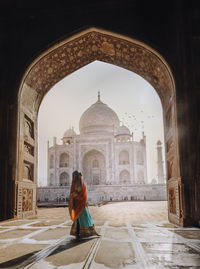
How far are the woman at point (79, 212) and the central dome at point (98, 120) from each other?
2753 cm

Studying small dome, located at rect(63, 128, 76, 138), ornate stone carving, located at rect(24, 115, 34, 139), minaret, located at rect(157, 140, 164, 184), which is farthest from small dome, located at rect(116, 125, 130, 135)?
ornate stone carving, located at rect(24, 115, 34, 139)

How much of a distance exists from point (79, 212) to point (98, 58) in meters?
6.08

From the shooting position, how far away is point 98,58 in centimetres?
899

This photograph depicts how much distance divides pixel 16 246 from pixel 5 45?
18.6ft

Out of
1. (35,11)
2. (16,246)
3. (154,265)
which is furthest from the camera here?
(35,11)

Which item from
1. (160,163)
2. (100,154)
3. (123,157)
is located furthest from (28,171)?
(160,163)

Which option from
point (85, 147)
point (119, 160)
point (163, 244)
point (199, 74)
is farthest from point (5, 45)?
point (119, 160)

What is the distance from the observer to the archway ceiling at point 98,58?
7270mm

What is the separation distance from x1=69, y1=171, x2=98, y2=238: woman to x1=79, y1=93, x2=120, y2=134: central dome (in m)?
27.5

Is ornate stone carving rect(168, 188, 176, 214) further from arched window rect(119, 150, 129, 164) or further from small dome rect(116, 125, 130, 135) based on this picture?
small dome rect(116, 125, 130, 135)

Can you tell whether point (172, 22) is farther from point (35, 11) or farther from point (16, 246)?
point (16, 246)

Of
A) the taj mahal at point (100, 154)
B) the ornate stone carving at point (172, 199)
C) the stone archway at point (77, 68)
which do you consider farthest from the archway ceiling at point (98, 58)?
the taj mahal at point (100, 154)

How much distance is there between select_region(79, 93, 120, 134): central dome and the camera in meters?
32.8

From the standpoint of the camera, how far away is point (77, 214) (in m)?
4.27
